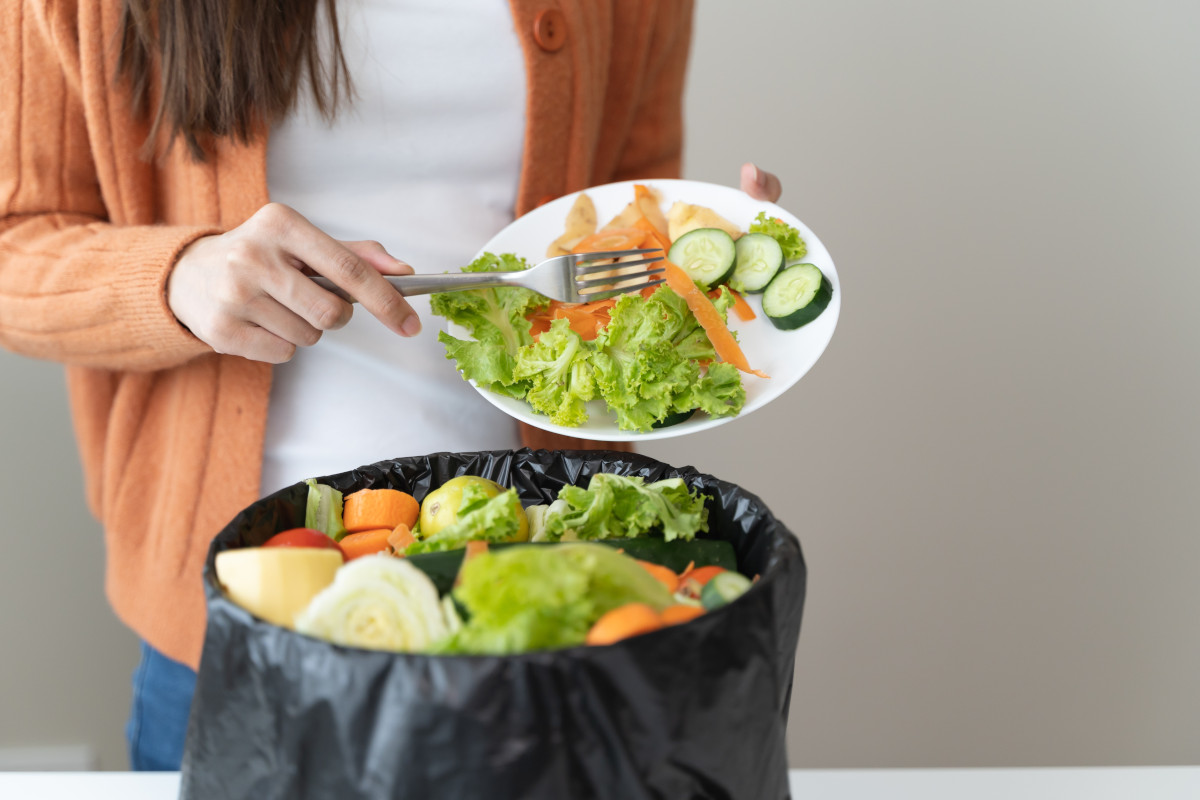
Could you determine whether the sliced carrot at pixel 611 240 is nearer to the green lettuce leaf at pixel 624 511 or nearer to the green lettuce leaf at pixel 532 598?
the green lettuce leaf at pixel 624 511

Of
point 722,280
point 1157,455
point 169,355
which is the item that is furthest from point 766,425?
point 169,355

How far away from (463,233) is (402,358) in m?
0.19

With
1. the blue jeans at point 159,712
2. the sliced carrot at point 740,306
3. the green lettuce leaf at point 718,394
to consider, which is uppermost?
the sliced carrot at point 740,306

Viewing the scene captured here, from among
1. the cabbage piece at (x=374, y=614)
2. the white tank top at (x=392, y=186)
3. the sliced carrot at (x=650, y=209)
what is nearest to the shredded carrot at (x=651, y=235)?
the sliced carrot at (x=650, y=209)

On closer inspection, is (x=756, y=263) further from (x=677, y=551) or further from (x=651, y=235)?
(x=677, y=551)

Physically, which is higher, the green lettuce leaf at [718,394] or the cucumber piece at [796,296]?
the cucumber piece at [796,296]

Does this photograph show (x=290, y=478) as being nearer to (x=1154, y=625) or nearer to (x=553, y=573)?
(x=553, y=573)

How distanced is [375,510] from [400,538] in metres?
0.04

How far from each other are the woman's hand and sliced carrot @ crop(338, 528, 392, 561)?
2.32 feet

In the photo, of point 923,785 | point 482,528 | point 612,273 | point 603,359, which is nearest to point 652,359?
point 603,359

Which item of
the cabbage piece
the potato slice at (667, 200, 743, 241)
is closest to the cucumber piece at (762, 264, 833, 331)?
the potato slice at (667, 200, 743, 241)

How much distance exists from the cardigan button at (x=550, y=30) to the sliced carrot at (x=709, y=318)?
35 cm

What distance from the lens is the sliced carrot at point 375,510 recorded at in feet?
2.36

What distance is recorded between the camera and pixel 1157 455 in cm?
199
